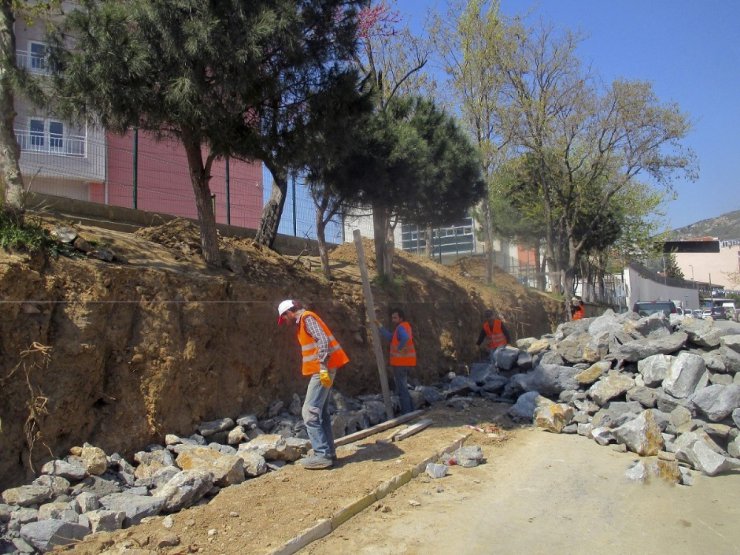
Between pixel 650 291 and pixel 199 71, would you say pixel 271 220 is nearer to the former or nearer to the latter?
pixel 199 71

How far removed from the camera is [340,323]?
10031mm

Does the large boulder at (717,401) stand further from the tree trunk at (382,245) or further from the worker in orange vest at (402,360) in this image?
the tree trunk at (382,245)

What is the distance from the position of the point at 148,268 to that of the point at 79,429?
2082 mm

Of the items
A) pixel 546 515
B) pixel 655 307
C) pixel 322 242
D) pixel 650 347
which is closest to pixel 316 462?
pixel 546 515

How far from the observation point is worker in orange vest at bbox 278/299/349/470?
248 inches

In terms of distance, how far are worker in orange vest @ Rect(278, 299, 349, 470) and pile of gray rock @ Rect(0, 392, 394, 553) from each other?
0.43m

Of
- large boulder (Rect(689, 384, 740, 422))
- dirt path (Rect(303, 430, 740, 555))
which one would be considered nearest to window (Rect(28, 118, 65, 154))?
dirt path (Rect(303, 430, 740, 555))

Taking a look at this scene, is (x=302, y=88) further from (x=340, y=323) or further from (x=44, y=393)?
(x=44, y=393)

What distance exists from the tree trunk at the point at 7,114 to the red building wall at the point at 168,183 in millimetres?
2665

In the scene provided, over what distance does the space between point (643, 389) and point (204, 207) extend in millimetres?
6943

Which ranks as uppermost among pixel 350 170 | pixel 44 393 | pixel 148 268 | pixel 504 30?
pixel 504 30

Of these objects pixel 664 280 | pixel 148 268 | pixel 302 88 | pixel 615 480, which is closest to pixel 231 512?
pixel 148 268

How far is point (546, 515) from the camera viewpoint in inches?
222

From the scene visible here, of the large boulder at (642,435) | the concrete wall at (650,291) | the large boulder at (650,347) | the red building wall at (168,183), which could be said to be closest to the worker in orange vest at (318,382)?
the large boulder at (642,435)
